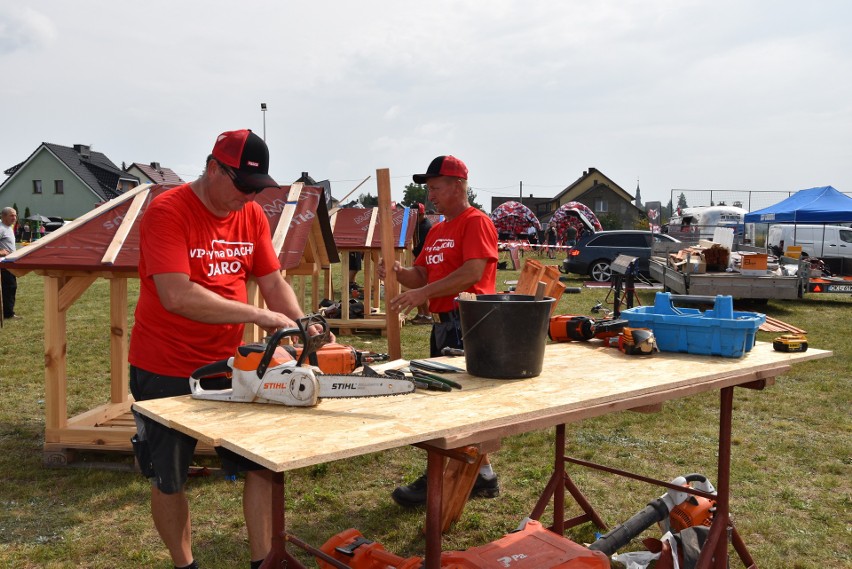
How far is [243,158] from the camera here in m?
2.77

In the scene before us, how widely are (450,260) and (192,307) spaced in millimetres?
1904

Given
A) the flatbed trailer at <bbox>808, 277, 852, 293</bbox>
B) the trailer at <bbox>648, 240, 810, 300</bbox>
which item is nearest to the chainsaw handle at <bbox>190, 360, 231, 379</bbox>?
the trailer at <bbox>648, 240, 810, 300</bbox>

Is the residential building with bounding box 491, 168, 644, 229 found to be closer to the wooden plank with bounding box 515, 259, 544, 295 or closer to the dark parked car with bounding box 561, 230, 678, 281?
the dark parked car with bounding box 561, 230, 678, 281

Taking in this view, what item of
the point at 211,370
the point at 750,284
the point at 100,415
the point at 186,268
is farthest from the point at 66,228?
the point at 750,284

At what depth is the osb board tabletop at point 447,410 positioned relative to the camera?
5.95 feet

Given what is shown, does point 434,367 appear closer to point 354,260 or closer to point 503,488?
point 503,488

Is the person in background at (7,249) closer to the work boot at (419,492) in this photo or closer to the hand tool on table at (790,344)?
the work boot at (419,492)

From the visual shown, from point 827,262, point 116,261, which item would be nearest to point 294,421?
point 116,261

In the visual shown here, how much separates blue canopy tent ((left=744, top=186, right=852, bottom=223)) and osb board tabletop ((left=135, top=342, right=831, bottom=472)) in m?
17.8

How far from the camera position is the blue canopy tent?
18.3 metres

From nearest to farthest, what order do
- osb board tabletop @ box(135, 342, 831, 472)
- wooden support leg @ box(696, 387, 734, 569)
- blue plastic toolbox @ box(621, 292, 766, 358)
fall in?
osb board tabletop @ box(135, 342, 831, 472)
blue plastic toolbox @ box(621, 292, 766, 358)
wooden support leg @ box(696, 387, 734, 569)

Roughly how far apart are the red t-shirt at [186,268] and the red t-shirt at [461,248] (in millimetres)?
1442

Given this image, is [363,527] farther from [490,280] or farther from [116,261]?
[116,261]

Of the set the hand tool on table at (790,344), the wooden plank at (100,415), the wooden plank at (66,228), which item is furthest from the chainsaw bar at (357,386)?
the wooden plank at (100,415)
